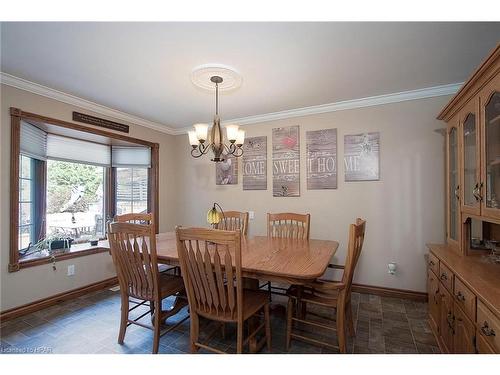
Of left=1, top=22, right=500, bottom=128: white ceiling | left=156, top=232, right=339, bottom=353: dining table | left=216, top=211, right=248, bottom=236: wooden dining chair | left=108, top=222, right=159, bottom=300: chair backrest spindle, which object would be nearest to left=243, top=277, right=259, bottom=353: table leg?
left=156, top=232, right=339, bottom=353: dining table

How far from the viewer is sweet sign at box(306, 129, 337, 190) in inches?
119

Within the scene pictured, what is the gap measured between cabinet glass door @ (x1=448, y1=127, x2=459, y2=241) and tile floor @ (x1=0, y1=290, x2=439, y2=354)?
35.3 inches

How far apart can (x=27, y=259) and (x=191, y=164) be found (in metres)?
2.32

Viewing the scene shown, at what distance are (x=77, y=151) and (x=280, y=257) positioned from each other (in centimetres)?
309

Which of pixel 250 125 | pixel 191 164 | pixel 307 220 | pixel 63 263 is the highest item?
pixel 250 125

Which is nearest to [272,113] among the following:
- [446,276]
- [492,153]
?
[492,153]

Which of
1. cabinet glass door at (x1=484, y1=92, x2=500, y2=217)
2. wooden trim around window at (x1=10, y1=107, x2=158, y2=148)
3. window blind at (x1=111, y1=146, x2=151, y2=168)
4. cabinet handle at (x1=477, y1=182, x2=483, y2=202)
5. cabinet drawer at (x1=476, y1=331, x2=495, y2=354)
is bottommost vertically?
cabinet drawer at (x1=476, y1=331, x2=495, y2=354)

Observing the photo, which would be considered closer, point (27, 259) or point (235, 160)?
point (27, 259)

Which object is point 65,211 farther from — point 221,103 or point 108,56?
point 221,103

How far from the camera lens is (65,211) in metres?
3.20

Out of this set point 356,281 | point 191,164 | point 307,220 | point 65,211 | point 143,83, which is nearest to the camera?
point 143,83

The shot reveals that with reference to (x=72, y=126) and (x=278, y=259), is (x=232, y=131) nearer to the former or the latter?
(x=278, y=259)

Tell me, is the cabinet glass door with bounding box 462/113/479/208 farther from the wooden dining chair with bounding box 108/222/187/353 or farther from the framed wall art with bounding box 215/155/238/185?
the framed wall art with bounding box 215/155/238/185
